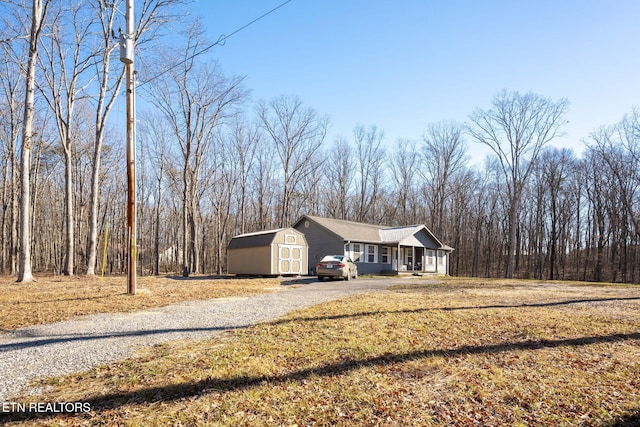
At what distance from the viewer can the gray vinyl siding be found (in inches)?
1008

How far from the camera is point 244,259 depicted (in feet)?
75.9

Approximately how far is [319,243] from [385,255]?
234 inches

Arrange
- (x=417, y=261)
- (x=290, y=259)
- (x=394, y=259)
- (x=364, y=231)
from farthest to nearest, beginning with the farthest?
(x=417, y=261), (x=394, y=259), (x=364, y=231), (x=290, y=259)

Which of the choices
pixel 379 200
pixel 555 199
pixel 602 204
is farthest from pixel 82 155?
pixel 602 204

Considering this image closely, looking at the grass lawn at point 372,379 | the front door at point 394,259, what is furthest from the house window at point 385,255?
the grass lawn at point 372,379

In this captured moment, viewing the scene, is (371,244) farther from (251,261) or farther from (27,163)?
(27,163)

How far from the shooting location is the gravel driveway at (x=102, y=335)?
423cm

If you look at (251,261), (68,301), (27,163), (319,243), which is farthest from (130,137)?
(319,243)

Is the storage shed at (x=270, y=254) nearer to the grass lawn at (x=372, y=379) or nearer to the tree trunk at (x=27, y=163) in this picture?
the tree trunk at (x=27, y=163)

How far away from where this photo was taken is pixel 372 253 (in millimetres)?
28344

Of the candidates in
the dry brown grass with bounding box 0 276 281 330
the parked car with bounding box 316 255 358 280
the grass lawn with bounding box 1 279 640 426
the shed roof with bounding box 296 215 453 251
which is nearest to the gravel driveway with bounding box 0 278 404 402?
the grass lawn with bounding box 1 279 640 426

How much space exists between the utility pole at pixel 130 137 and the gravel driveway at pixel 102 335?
7.31 feet

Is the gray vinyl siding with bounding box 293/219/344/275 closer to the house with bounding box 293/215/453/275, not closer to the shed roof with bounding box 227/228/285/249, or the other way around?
the house with bounding box 293/215/453/275

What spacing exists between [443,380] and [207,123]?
26.8 m
